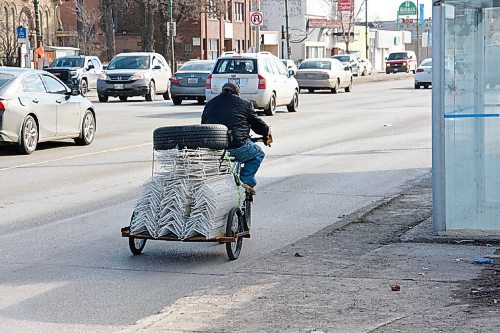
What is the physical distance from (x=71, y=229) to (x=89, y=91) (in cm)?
3522

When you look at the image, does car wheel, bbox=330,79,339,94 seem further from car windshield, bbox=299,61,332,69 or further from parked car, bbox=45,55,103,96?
parked car, bbox=45,55,103,96

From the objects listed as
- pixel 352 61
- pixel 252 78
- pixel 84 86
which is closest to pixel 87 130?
pixel 252 78

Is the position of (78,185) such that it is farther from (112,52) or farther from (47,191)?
(112,52)

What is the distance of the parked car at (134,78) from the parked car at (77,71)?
386cm

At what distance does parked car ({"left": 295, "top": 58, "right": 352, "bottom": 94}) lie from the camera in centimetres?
4606

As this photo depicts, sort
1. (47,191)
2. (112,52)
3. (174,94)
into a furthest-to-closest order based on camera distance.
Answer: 1. (112,52)
2. (174,94)
3. (47,191)

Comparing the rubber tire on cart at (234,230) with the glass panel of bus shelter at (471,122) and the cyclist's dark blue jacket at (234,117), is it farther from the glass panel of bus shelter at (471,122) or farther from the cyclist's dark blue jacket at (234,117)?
the glass panel of bus shelter at (471,122)

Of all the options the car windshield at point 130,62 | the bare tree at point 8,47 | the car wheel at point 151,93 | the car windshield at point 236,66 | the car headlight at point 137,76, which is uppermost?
the bare tree at point 8,47

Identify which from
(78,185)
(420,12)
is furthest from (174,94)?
(420,12)

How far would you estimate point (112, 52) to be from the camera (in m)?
65.2

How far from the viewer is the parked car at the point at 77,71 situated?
140ft

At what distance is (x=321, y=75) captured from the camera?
45.9m

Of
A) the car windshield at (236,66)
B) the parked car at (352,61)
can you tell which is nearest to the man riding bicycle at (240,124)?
the car windshield at (236,66)

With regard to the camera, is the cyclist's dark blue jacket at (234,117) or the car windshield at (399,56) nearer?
the cyclist's dark blue jacket at (234,117)
